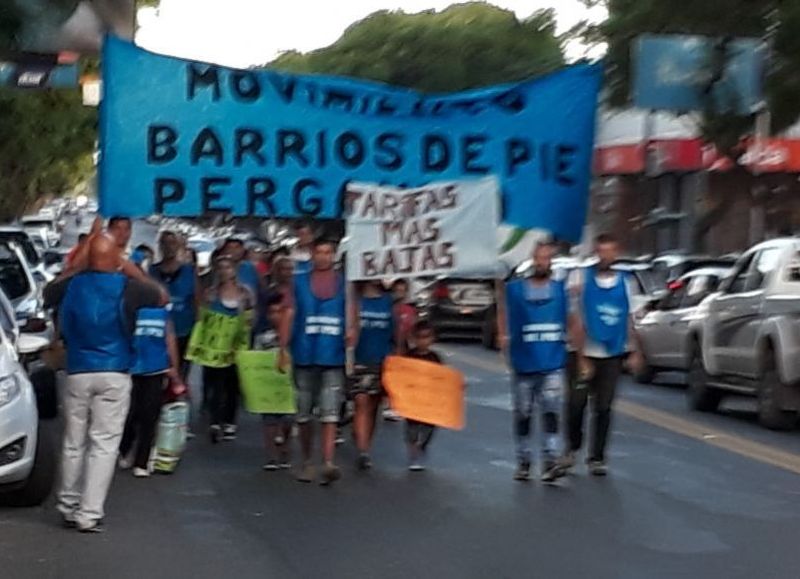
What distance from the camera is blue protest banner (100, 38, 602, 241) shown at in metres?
12.8

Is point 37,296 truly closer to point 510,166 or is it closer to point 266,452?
point 266,452

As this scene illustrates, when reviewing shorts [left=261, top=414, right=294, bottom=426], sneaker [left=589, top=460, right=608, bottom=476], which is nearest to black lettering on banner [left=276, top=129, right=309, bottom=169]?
shorts [left=261, top=414, right=294, bottom=426]

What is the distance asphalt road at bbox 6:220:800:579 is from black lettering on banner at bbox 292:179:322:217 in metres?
1.91

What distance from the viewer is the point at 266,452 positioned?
14.8 meters

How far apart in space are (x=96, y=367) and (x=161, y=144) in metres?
2.50

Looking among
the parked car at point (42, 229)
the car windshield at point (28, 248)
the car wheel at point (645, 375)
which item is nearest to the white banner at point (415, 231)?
the car wheel at point (645, 375)

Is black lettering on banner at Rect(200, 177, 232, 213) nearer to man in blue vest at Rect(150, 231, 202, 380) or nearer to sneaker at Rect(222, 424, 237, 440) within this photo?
man in blue vest at Rect(150, 231, 202, 380)

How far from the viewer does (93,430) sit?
10578 millimetres

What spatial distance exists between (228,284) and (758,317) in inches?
221

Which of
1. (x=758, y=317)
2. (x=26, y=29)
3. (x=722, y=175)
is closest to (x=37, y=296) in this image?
(x=26, y=29)

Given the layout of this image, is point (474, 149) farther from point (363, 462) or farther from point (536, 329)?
point (363, 462)

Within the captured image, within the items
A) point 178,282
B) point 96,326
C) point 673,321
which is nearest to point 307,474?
point 96,326

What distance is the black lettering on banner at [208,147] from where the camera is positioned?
12750 mm

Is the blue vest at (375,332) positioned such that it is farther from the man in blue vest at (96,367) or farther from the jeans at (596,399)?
the man in blue vest at (96,367)
